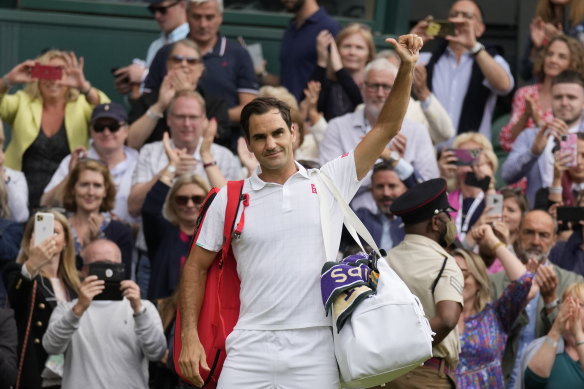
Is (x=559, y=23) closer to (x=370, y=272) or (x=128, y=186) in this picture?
(x=128, y=186)

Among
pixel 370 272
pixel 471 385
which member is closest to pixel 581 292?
pixel 471 385

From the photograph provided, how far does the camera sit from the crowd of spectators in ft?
29.4

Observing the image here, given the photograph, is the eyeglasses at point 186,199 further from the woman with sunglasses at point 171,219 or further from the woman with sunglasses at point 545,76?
the woman with sunglasses at point 545,76

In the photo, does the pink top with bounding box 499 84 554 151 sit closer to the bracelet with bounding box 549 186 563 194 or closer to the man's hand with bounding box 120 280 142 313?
the bracelet with bounding box 549 186 563 194

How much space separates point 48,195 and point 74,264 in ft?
4.83

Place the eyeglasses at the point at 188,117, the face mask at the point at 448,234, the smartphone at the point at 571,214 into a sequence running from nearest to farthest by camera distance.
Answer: the face mask at the point at 448,234, the smartphone at the point at 571,214, the eyeglasses at the point at 188,117

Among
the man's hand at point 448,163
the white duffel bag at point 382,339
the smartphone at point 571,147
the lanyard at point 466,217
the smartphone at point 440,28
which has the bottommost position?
the white duffel bag at point 382,339

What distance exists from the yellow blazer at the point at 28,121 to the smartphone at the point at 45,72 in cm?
36

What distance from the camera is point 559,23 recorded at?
13.4m

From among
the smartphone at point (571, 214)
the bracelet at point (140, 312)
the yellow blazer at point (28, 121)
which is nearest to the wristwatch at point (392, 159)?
the smartphone at point (571, 214)

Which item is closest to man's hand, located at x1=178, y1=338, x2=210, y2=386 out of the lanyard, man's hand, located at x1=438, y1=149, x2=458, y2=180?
the lanyard

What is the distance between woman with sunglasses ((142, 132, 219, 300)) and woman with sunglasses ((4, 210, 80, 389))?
0.69 m

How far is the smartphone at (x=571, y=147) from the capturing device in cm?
1105

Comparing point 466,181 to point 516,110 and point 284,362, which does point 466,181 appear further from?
point 284,362
